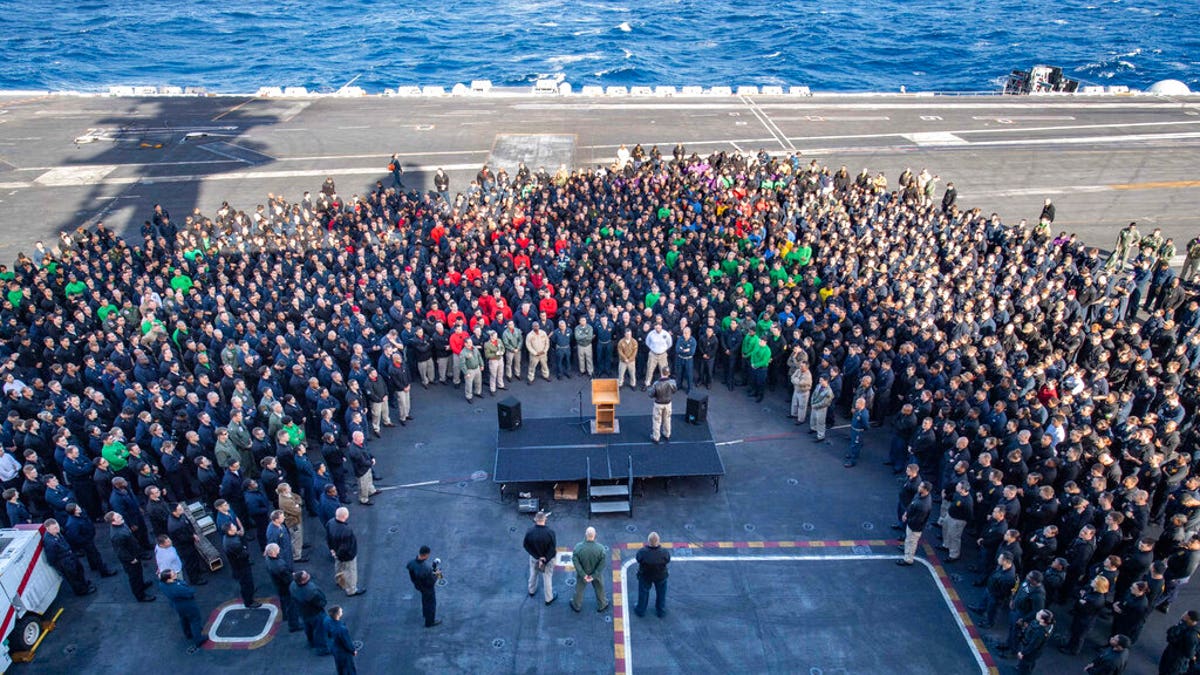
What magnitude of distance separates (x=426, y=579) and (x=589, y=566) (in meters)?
2.64

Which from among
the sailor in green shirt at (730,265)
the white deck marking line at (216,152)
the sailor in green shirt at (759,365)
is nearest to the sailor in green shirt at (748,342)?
the sailor in green shirt at (759,365)

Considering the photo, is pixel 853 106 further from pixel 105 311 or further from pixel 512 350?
pixel 105 311

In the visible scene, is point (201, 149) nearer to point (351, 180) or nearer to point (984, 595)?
point (351, 180)

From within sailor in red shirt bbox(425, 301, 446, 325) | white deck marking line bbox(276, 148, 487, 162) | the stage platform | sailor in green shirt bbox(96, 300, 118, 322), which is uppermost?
white deck marking line bbox(276, 148, 487, 162)

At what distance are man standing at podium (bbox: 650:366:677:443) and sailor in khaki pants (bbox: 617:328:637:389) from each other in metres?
2.10

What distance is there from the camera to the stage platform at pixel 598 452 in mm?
16609

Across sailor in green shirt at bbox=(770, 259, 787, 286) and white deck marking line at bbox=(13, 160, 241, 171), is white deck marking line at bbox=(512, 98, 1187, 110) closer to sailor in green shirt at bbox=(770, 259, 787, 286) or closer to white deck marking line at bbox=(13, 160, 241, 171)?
white deck marking line at bbox=(13, 160, 241, 171)

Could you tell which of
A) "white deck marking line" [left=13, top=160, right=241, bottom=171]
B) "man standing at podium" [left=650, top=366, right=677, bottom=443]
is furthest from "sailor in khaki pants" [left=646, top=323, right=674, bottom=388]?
"white deck marking line" [left=13, top=160, right=241, bottom=171]

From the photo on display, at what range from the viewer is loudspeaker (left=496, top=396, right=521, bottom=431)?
17844mm

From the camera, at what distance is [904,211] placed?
25969 mm

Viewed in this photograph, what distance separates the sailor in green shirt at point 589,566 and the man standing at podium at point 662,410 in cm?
439

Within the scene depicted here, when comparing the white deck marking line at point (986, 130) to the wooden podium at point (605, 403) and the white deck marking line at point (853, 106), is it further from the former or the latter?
the wooden podium at point (605, 403)

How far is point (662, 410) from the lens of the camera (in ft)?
57.4

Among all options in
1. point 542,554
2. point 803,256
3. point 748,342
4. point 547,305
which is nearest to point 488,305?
point 547,305
